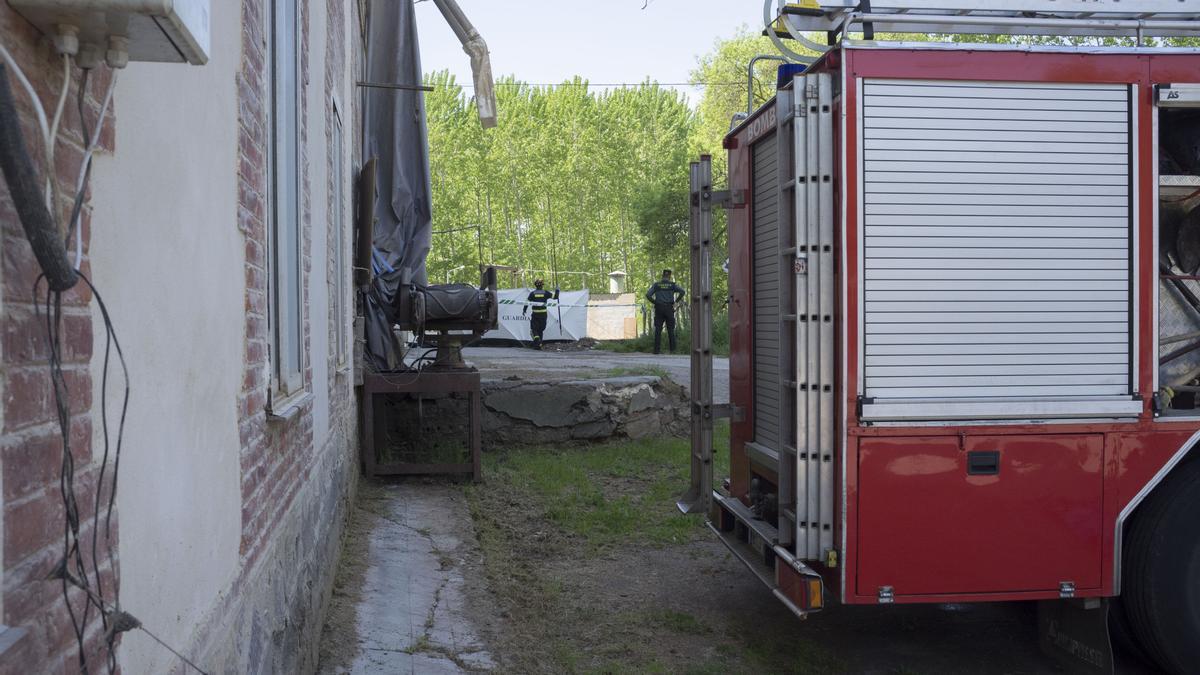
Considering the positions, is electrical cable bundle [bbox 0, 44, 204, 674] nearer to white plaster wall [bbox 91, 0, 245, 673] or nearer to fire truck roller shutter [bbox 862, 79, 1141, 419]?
white plaster wall [bbox 91, 0, 245, 673]

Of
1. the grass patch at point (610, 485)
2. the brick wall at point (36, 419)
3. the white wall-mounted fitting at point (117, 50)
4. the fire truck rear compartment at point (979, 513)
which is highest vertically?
the white wall-mounted fitting at point (117, 50)

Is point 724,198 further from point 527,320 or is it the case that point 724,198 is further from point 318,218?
point 527,320

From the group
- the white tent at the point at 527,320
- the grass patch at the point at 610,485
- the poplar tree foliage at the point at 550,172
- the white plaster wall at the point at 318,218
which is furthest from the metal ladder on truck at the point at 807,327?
the poplar tree foliage at the point at 550,172

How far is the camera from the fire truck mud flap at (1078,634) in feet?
15.1

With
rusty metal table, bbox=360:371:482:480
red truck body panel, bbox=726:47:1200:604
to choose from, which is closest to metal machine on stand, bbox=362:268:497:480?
rusty metal table, bbox=360:371:482:480

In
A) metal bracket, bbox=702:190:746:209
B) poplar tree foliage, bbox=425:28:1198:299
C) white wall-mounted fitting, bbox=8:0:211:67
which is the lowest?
white wall-mounted fitting, bbox=8:0:211:67

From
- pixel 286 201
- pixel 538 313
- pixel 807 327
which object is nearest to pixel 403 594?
pixel 286 201

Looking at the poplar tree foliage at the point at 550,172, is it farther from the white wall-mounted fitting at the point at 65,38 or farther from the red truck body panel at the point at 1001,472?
the white wall-mounted fitting at the point at 65,38

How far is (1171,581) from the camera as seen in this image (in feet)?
15.0

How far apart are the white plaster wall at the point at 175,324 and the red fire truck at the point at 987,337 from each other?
2.61m

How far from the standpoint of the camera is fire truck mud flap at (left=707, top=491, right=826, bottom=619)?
4.47 meters

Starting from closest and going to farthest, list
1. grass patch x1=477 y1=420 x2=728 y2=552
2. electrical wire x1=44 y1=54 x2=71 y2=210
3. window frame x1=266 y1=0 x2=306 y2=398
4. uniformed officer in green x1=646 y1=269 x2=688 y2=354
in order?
electrical wire x1=44 y1=54 x2=71 y2=210 < window frame x1=266 y1=0 x2=306 y2=398 < grass patch x1=477 y1=420 x2=728 y2=552 < uniformed officer in green x1=646 y1=269 x2=688 y2=354

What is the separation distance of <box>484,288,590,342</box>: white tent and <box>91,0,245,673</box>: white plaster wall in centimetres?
2526

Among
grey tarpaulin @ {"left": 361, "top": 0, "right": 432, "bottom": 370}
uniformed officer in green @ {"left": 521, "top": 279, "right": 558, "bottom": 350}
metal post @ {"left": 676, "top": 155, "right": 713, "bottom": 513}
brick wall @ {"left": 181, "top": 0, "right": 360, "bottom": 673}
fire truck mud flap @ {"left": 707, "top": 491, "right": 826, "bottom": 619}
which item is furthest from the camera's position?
uniformed officer in green @ {"left": 521, "top": 279, "right": 558, "bottom": 350}
